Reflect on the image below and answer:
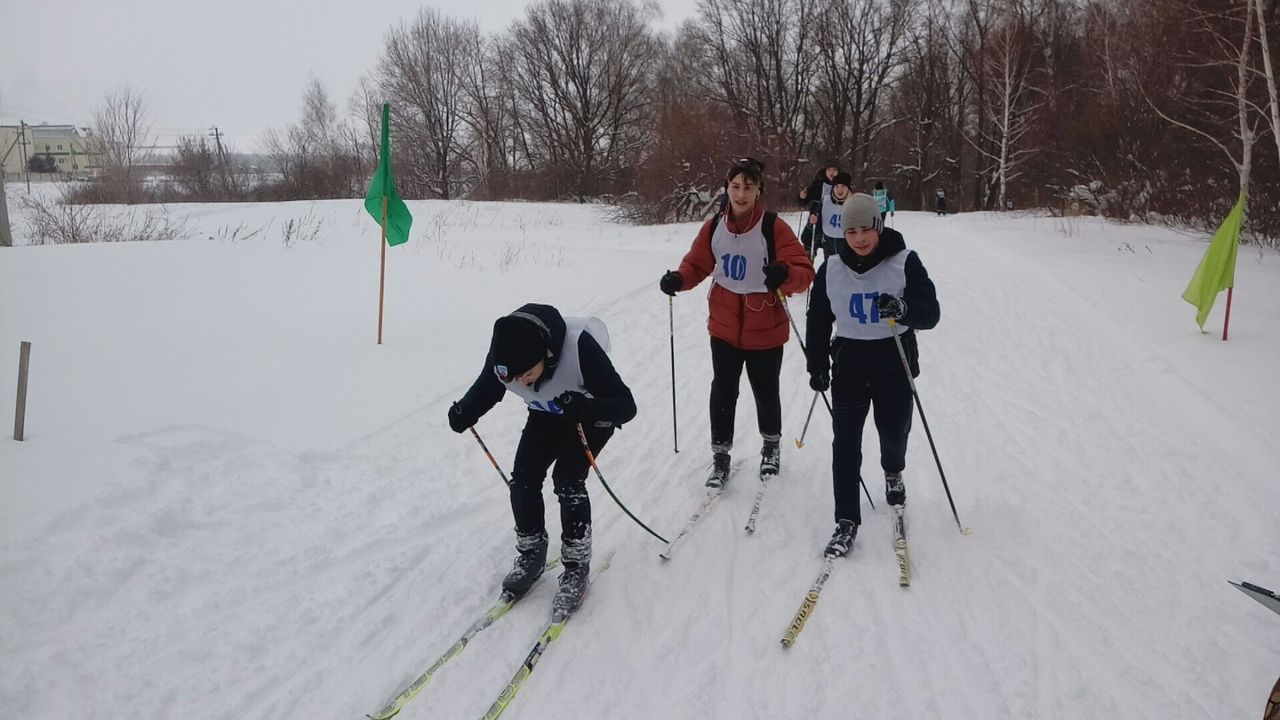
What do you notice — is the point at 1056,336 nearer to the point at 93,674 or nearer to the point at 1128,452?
the point at 1128,452

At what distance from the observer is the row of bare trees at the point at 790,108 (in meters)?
22.5

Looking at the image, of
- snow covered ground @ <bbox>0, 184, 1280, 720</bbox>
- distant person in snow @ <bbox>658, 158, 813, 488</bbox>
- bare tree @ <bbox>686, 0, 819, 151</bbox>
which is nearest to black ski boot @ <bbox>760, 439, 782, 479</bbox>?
distant person in snow @ <bbox>658, 158, 813, 488</bbox>

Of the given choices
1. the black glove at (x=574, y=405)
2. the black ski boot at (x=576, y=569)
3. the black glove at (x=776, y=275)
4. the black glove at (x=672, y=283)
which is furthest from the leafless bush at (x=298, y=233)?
the black glove at (x=574, y=405)

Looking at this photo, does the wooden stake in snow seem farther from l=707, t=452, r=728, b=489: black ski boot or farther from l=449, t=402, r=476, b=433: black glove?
l=707, t=452, r=728, b=489: black ski boot

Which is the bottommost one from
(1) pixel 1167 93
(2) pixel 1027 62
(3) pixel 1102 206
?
(3) pixel 1102 206

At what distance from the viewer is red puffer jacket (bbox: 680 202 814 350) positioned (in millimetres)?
4449

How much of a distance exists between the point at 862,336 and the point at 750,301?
2.85 ft

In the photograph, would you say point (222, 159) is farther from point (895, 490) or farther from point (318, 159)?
point (895, 490)

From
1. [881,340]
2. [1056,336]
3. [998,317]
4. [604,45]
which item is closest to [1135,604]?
[881,340]

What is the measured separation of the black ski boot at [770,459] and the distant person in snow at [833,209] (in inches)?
206

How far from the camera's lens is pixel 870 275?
3.82 metres

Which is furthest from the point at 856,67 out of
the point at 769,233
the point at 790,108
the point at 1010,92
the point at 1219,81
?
the point at 769,233

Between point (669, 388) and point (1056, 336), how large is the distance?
16.5 ft

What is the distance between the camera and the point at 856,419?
3975 mm
